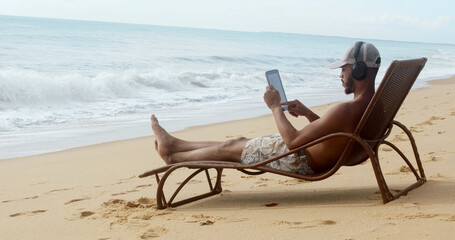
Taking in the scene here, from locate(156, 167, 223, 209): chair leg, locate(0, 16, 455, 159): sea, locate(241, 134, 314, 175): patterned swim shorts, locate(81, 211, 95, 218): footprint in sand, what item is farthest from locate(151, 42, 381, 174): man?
locate(0, 16, 455, 159): sea

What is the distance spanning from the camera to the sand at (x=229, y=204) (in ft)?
10.8

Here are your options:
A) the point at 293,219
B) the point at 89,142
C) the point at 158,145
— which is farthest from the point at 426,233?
the point at 89,142

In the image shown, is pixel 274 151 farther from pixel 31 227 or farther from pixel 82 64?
pixel 82 64

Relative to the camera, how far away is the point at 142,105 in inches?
504

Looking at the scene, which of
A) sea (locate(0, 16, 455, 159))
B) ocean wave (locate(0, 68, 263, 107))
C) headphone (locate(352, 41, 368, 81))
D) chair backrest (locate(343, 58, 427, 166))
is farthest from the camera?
ocean wave (locate(0, 68, 263, 107))

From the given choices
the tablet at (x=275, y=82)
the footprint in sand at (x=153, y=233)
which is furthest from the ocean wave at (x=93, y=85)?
the footprint in sand at (x=153, y=233)

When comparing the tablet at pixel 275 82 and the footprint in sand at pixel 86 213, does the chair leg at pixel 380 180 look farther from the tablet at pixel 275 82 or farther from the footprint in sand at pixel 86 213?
the footprint in sand at pixel 86 213

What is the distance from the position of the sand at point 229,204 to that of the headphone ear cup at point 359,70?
0.83 meters

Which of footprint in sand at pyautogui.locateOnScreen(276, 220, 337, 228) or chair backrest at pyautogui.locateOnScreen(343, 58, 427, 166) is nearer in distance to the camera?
footprint in sand at pyautogui.locateOnScreen(276, 220, 337, 228)

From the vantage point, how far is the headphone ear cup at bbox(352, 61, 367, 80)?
3727 mm

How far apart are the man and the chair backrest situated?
103 mm

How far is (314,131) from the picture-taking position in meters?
3.79

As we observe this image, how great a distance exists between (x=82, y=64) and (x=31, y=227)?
17.8 m

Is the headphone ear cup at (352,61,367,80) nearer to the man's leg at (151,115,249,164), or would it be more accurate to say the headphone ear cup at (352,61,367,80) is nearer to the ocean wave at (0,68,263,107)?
the man's leg at (151,115,249,164)
